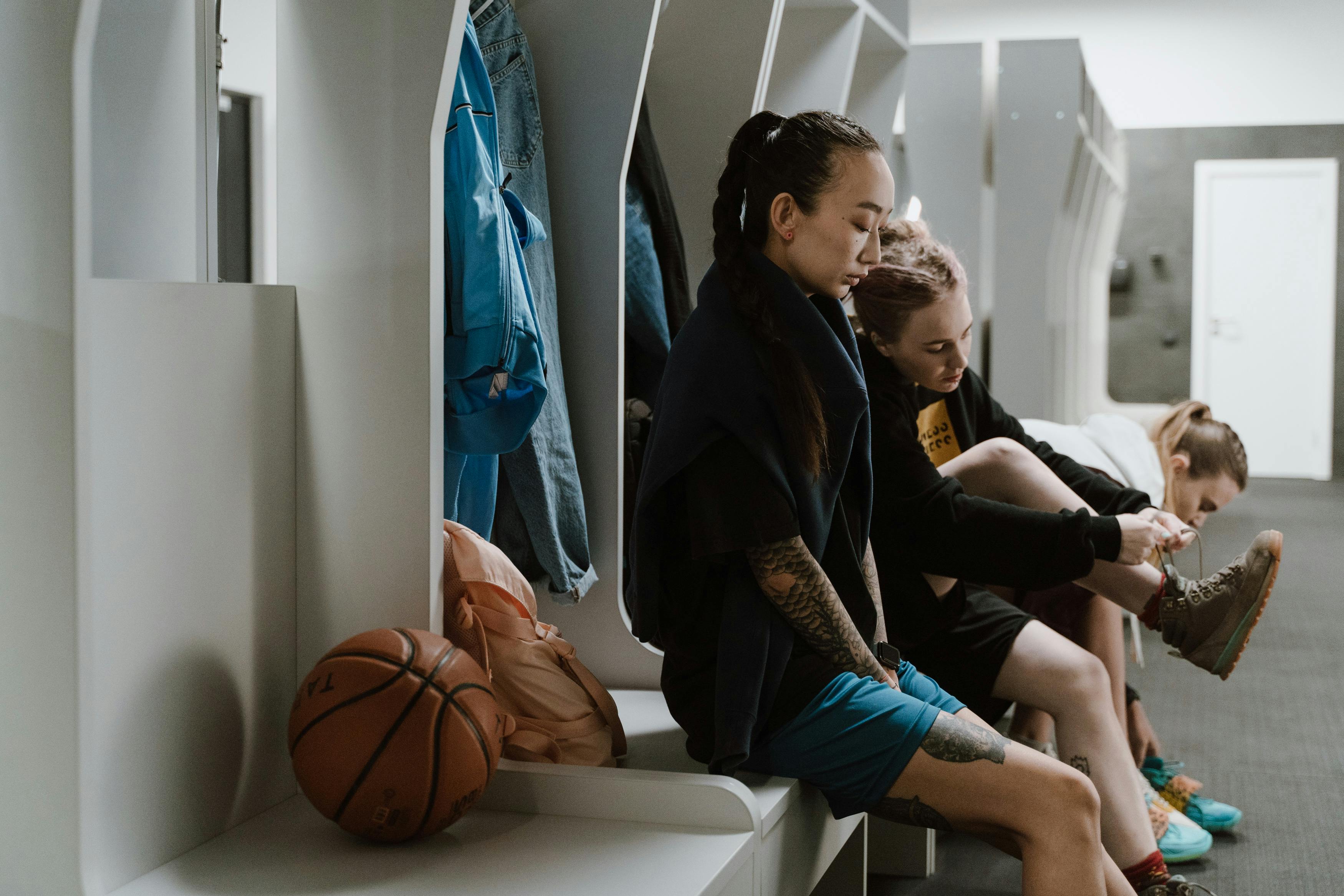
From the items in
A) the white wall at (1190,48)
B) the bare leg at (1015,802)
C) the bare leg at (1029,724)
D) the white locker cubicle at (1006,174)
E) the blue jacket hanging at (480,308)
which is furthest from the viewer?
the white wall at (1190,48)

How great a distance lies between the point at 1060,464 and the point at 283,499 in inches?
61.5

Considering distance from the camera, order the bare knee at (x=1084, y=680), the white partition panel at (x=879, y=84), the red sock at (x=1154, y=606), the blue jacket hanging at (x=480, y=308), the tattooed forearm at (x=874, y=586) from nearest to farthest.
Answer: the blue jacket hanging at (x=480, y=308)
the tattooed forearm at (x=874, y=586)
the bare knee at (x=1084, y=680)
the red sock at (x=1154, y=606)
the white partition panel at (x=879, y=84)

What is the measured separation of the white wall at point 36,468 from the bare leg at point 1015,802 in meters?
0.96

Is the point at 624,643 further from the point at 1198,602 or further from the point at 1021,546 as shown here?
the point at 1198,602

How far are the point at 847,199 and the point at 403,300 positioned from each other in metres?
0.59

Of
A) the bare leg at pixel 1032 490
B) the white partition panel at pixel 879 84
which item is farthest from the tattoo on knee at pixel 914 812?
the white partition panel at pixel 879 84

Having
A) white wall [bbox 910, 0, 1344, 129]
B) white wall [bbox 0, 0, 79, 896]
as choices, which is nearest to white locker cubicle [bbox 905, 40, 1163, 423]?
white wall [bbox 0, 0, 79, 896]

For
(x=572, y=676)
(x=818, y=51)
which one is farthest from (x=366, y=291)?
(x=818, y=51)

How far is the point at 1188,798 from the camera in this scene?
248 centimetres

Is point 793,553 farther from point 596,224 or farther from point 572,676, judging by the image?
point 596,224

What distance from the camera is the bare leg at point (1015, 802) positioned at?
145 cm

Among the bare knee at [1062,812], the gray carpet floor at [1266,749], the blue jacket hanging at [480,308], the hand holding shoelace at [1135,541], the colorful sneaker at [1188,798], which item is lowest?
the gray carpet floor at [1266,749]

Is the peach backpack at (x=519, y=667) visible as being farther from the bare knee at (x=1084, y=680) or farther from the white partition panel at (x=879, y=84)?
the white partition panel at (x=879, y=84)

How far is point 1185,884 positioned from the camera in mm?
1868
